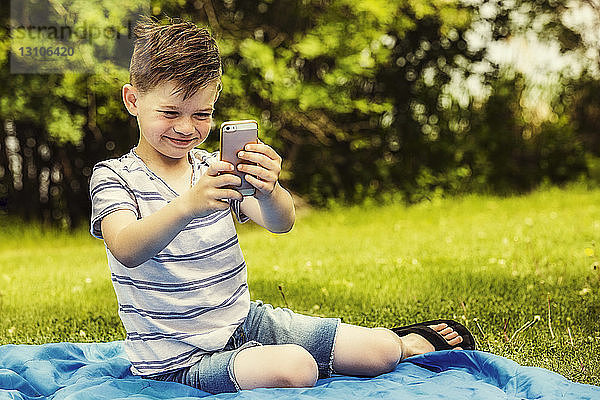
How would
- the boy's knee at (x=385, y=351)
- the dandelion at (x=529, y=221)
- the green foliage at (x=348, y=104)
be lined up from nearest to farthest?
the boy's knee at (x=385, y=351)
the dandelion at (x=529, y=221)
the green foliage at (x=348, y=104)

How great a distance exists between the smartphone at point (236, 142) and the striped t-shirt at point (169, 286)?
33 centimetres

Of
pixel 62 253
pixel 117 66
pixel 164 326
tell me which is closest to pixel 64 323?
pixel 164 326

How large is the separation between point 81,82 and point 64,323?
11.5ft

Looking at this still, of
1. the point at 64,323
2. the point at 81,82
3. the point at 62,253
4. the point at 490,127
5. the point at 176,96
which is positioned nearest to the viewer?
the point at 176,96

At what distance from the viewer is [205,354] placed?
233cm

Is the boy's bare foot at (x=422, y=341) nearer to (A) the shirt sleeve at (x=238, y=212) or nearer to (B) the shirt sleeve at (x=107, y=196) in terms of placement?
(A) the shirt sleeve at (x=238, y=212)

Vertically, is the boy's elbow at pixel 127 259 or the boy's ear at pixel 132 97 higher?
the boy's ear at pixel 132 97

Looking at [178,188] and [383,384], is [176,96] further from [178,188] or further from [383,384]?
[383,384]

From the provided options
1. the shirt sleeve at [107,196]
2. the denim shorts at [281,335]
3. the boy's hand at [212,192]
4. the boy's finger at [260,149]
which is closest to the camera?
the boy's hand at [212,192]

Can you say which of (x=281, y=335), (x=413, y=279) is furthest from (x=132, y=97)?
(x=413, y=279)

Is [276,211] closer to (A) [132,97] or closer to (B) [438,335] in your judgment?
(A) [132,97]

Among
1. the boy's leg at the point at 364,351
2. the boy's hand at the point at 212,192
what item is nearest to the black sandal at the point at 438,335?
the boy's leg at the point at 364,351

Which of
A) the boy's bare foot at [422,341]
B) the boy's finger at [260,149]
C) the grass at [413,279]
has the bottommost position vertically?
the grass at [413,279]

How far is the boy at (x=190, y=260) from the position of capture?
220cm
